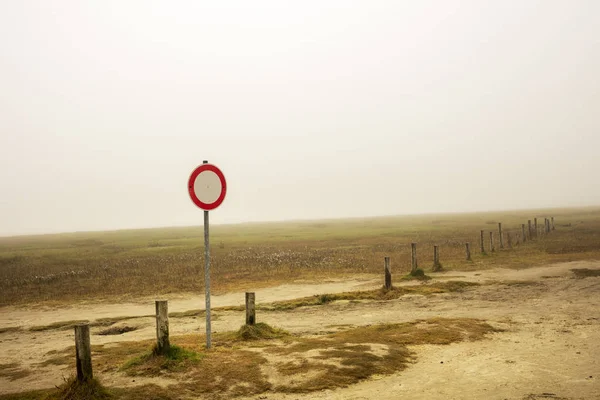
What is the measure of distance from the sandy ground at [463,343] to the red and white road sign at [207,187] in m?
3.63

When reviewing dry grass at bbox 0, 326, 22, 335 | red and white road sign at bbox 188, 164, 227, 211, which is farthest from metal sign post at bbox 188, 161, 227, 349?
dry grass at bbox 0, 326, 22, 335

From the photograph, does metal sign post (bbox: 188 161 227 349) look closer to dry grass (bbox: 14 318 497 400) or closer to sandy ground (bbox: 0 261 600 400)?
dry grass (bbox: 14 318 497 400)

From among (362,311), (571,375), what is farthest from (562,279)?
(571,375)

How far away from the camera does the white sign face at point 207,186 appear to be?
8.93 meters

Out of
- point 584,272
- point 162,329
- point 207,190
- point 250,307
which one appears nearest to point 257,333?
point 250,307

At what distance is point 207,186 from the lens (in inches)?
355

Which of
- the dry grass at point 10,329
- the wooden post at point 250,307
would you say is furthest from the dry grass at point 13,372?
the dry grass at point 10,329

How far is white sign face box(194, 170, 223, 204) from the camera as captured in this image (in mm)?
8930

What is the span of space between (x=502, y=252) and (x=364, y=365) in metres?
28.4

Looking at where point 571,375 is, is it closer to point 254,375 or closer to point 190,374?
point 254,375

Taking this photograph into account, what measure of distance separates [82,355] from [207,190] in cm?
381

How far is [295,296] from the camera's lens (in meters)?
19.5

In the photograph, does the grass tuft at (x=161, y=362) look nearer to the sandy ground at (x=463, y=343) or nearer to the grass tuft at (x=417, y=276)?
the sandy ground at (x=463, y=343)

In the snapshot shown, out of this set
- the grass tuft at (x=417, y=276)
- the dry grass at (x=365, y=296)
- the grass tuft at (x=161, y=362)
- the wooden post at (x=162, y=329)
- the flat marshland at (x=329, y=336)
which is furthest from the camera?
the grass tuft at (x=417, y=276)
